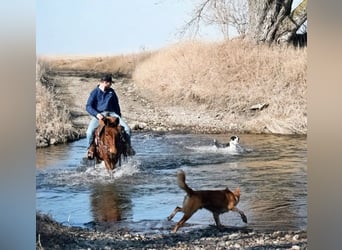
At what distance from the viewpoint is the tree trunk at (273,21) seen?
2.70 metres

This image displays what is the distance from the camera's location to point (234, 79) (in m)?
2.71

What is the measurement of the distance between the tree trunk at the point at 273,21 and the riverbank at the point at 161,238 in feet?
3.67

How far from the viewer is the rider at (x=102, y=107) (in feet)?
8.87

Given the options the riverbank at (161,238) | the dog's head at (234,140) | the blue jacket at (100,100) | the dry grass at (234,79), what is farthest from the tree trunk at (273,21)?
the riverbank at (161,238)

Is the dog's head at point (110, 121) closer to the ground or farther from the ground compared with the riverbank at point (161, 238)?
farther from the ground

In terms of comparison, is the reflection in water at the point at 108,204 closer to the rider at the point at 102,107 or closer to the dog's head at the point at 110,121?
the rider at the point at 102,107

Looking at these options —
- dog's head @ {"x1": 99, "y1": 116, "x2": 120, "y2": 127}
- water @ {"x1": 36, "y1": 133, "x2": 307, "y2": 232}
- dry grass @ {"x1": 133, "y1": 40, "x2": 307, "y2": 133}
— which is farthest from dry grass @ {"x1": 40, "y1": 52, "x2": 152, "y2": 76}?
water @ {"x1": 36, "y1": 133, "x2": 307, "y2": 232}

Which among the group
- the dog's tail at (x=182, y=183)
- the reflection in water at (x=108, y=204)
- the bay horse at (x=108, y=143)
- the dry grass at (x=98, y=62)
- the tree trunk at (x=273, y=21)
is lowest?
the reflection in water at (x=108, y=204)

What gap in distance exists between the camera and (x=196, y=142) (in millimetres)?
2715

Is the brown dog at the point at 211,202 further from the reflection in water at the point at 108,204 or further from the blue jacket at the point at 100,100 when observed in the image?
the blue jacket at the point at 100,100

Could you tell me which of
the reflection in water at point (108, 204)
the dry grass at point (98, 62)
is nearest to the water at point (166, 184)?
the reflection in water at point (108, 204)

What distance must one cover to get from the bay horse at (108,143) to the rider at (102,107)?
0.08ft

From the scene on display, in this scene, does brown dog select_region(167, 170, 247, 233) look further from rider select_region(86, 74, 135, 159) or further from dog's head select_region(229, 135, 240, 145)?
rider select_region(86, 74, 135, 159)

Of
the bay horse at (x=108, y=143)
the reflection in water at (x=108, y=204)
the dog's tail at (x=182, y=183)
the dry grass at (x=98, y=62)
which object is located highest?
the dry grass at (x=98, y=62)
